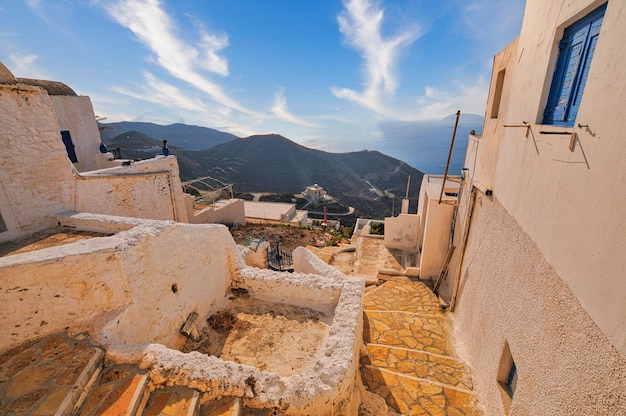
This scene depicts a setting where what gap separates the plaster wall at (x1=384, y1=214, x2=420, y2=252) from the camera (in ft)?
39.6

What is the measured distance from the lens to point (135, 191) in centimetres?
853

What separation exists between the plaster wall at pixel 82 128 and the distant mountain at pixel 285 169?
39.2 meters

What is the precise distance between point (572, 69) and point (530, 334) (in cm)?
347

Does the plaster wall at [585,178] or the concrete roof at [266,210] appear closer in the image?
the plaster wall at [585,178]

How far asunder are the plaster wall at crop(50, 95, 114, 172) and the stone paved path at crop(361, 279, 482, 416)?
11.9 m

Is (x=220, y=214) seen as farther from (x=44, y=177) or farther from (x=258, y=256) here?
(x=44, y=177)

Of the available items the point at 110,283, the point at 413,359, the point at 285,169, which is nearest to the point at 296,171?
the point at 285,169

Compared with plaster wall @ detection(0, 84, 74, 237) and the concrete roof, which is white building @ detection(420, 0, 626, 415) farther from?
the concrete roof

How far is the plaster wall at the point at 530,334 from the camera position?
7.32 ft

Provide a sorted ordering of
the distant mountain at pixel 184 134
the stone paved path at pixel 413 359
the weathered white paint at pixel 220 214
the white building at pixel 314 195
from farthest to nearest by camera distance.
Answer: the distant mountain at pixel 184 134 < the white building at pixel 314 195 < the weathered white paint at pixel 220 214 < the stone paved path at pixel 413 359

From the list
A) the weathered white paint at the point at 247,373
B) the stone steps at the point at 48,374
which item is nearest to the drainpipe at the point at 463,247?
the weathered white paint at the point at 247,373

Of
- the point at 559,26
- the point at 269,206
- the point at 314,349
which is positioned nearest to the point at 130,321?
the point at 314,349

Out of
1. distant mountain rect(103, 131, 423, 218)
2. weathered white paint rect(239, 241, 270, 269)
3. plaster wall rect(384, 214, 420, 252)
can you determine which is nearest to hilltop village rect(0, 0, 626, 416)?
weathered white paint rect(239, 241, 270, 269)

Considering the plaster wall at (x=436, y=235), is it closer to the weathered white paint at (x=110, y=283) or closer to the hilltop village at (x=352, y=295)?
the hilltop village at (x=352, y=295)
